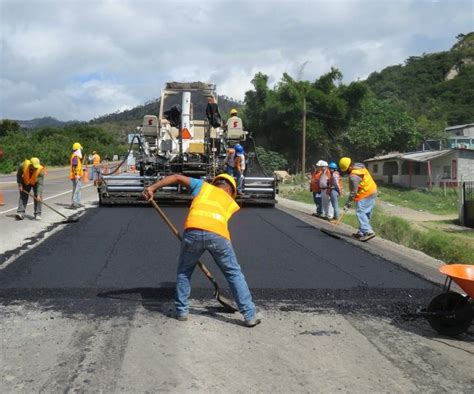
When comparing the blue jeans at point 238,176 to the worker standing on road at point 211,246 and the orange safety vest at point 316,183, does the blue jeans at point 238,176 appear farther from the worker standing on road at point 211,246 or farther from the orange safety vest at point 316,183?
the worker standing on road at point 211,246

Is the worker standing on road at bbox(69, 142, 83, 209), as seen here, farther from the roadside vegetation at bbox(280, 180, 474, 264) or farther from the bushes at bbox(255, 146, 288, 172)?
the bushes at bbox(255, 146, 288, 172)

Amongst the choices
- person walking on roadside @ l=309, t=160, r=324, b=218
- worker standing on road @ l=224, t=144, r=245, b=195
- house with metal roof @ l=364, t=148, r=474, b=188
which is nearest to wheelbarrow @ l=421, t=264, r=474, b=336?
worker standing on road @ l=224, t=144, r=245, b=195

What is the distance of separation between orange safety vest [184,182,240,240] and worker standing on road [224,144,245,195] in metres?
8.33

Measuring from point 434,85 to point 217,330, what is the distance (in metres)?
92.8

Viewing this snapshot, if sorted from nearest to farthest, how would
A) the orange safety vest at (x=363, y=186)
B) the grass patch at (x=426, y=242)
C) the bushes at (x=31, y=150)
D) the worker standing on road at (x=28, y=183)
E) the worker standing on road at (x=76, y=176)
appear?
1. the orange safety vest at (x=363, y=186)
2. the worker standing on road at (x=28, y=183)
3. the grass patch at (x=426, y=242)
4. the worker standing on road at (x=76, y=176)
5. the bushes at (x=31, y=150)

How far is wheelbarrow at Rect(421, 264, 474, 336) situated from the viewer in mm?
4539

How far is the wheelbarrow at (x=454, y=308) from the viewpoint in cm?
454

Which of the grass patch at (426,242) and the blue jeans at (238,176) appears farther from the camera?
the blue jeans at (238,176)

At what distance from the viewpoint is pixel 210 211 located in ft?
15.9

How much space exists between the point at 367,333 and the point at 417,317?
0.67 m

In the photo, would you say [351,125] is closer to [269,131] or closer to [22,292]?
[269,131]

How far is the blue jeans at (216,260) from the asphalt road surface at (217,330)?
17 cm

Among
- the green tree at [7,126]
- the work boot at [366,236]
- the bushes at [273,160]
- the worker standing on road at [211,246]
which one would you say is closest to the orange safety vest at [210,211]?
the worker standing on road at [211,246]

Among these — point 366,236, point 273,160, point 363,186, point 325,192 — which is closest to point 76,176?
point 325,192
